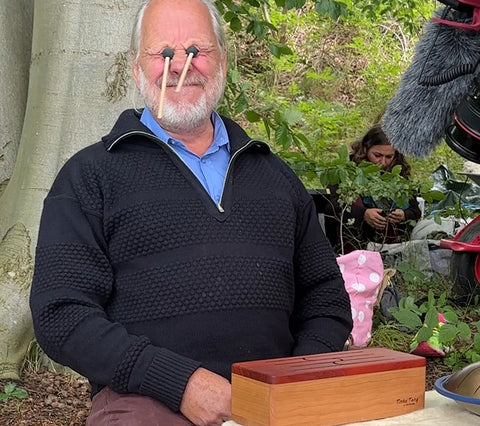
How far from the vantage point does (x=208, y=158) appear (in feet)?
6.76

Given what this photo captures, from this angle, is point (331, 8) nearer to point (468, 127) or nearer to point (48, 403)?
point (468, 127)

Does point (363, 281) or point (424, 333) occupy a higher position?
point (424, 333)

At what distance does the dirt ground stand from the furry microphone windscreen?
142cm

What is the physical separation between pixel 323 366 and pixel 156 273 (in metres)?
0.58

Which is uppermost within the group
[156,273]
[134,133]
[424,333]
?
[134,133]

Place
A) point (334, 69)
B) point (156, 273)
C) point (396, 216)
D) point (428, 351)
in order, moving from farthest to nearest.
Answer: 1. point (334, 69)
2. point (396, 216)
3. point (428, 351)
4. point (156, 273)

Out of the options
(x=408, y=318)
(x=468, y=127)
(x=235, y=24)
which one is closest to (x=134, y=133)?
(x=408, y=318)

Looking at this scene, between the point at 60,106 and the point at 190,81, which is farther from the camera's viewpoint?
the point at 60,106

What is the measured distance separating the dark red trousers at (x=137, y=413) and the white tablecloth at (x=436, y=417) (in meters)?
0.37

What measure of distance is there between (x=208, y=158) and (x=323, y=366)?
80cm

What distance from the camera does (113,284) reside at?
188 centimetres

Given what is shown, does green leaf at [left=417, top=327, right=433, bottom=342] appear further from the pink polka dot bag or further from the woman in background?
the woman in background

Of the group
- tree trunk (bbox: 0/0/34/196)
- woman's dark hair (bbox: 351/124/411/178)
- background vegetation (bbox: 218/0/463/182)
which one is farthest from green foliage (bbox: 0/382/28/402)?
background vegetation (bbox: 218/0/463/182)

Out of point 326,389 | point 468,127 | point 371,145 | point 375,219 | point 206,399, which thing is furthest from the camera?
point 371,145
